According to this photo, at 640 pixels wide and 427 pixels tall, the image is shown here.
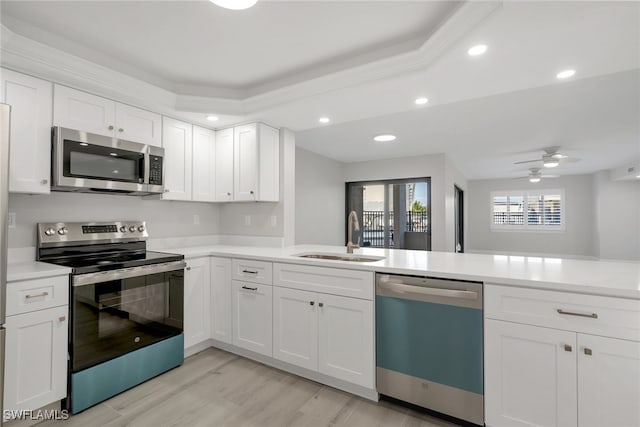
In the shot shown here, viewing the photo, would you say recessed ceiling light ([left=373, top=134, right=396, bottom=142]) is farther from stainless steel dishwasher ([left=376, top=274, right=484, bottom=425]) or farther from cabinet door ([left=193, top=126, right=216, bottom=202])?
stainless steel dishwasher ([left=376, top=274, right=484, bottom=425])

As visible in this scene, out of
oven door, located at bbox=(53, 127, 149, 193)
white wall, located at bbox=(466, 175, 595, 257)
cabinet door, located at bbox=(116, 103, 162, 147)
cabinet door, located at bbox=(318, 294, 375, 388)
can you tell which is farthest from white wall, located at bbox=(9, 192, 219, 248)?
white wall, located at bbox=(466, 175, 595, 257)

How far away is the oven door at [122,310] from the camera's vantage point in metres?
1.93

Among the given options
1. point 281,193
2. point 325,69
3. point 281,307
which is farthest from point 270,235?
point 325,69

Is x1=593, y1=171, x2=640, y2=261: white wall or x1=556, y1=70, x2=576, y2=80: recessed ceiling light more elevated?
x1=556, y1=70, x2=576, y2=80: recessed ceiling light

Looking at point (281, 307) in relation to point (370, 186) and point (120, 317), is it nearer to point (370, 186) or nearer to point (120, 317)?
point (120, 317)

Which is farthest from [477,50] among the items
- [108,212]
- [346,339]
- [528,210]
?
[528,210]

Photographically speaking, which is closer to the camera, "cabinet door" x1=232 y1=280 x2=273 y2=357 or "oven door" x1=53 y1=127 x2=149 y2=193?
"oven door" x1=53 y1=127 x2=149 y2=193

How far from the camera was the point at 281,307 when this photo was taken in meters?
2.43

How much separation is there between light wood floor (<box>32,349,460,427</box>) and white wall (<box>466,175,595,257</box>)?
8228 millimetres

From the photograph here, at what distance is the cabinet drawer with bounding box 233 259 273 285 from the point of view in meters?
2.52

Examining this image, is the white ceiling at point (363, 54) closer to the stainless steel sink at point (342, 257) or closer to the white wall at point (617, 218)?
the stainless steel sink at point (342, 257)

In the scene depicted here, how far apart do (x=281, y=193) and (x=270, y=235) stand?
483 mm

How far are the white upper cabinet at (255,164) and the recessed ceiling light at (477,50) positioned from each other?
202cm

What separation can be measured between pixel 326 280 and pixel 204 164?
1.96 meters
